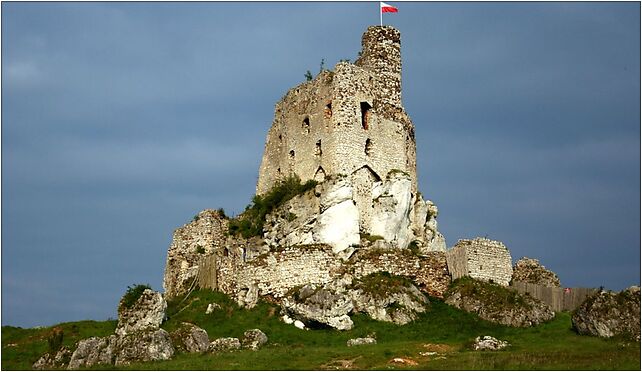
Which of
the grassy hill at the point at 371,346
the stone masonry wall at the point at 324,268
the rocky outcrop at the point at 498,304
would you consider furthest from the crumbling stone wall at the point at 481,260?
the grassy hill at the point at 371,346

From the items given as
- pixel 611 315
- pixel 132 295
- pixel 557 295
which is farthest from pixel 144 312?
pixel 611 315

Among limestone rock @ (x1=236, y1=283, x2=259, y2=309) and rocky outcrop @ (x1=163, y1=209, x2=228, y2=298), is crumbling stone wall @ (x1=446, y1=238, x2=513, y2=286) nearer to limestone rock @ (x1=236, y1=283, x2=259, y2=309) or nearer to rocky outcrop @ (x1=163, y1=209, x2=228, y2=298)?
limestone rock @ (x1=236, y1=283, x2=259, y2=309)

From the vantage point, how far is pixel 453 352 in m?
40.0

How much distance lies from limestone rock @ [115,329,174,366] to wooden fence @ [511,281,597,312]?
19.7 metres

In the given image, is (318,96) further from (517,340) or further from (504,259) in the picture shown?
(517,340)

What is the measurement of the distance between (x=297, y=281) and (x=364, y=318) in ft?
15.3

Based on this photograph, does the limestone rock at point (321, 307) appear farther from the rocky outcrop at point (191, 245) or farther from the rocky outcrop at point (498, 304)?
the rocky outcrop at point (191, 245)

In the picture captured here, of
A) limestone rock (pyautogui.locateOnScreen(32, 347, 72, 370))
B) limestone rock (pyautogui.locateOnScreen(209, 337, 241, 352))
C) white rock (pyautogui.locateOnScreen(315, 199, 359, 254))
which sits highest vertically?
white rock (pyautogui.locateOnScreen(315, 199, 359, 254))

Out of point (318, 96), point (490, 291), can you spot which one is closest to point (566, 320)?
point (490, 291)

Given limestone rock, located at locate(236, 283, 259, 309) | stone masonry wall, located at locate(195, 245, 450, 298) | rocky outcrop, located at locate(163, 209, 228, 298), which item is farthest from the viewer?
rocky outcrop, located at locate(163, 209, 228, 298)

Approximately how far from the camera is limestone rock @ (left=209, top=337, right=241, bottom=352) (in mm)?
42812

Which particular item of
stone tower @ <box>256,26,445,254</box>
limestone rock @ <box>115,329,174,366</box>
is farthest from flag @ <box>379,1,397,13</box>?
limestone rock @ <box>115,329,174,366</box>

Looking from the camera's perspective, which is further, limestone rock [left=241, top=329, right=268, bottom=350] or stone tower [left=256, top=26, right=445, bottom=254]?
stone tower [left=256, top=26, right=445, bottom=254]

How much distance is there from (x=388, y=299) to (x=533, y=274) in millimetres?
12284
